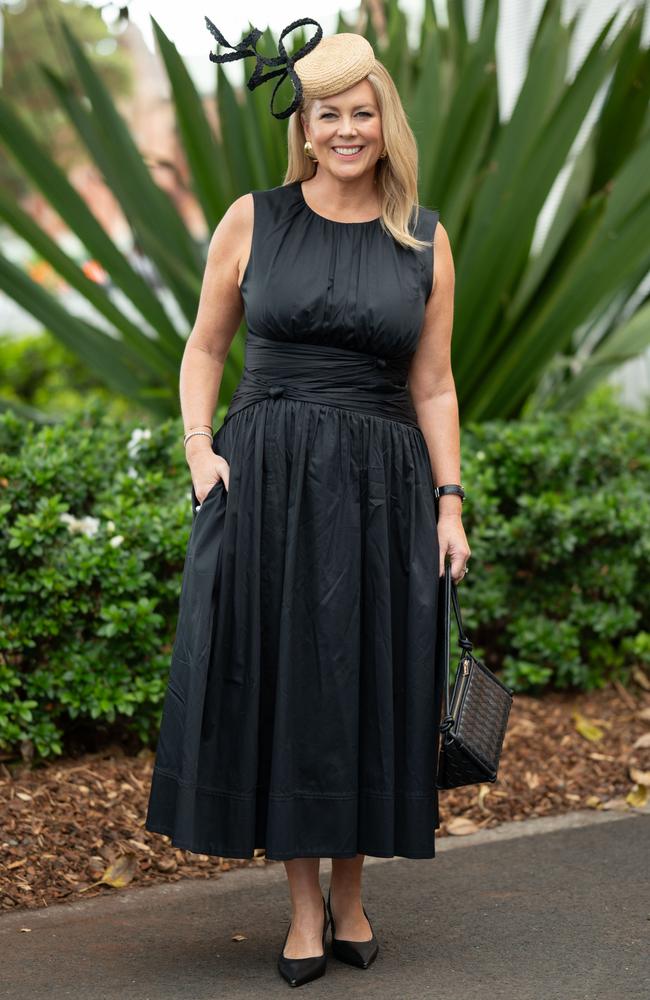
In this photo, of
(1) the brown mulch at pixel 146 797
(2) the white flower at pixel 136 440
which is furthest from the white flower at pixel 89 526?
(1) the brown mulch at pixel 146 797

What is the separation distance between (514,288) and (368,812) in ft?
10.8

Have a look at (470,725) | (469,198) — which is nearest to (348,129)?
(470,725)

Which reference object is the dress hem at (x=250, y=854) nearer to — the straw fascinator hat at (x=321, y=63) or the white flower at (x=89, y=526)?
the white flower at (x=89, y=526)

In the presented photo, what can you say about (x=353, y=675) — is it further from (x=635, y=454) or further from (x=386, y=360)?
(x=635, y=454)

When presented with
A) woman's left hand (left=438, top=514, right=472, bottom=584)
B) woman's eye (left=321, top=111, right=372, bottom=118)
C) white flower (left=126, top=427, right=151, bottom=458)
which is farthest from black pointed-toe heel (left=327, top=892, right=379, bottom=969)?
white flower (left=126, top=427, right=151, bottom=458)

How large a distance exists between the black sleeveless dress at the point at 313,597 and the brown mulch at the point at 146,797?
2.40 feet

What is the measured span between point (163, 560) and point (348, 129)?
177cm

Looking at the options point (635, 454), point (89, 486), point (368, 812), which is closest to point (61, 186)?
point (89, 486)

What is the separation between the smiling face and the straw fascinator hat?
25 millimetres

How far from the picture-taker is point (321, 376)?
282 centimetres

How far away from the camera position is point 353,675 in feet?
9.04

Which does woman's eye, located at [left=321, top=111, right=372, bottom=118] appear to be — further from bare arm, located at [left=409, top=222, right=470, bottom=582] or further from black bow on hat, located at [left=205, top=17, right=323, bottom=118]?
bare arm, located at [left=409, top=222, right=470, bottom=582]

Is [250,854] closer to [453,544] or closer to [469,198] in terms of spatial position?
[453,544]

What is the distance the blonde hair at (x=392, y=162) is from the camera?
2773 millimetres
